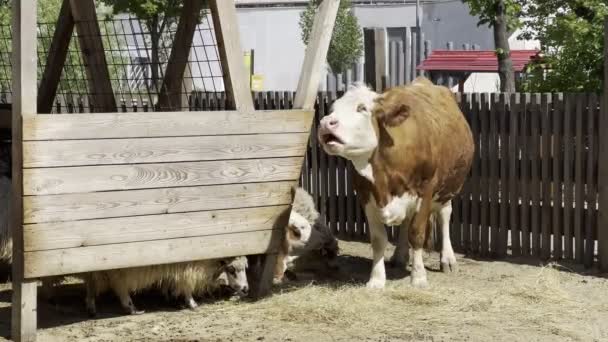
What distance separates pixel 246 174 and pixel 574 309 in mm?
2668

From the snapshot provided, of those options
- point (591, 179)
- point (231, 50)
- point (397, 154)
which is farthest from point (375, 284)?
point (591, 179)

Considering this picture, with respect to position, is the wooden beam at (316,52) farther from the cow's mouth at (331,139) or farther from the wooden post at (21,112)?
the wooden post at (21,112)

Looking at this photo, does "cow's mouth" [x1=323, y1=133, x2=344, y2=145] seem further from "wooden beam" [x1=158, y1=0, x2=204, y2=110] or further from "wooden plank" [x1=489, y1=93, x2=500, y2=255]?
"wooden plank" [x1=489, y1=93, x2=500, y2=255]

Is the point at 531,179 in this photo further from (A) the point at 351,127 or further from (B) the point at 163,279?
(B) the point at 163,279

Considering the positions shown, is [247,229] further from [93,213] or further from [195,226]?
[93,213]

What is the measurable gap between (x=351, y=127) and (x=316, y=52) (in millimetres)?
652

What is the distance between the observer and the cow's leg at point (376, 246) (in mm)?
8906

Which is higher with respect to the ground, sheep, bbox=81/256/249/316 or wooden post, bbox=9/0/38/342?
wooden post, bbox=9/0/38/342

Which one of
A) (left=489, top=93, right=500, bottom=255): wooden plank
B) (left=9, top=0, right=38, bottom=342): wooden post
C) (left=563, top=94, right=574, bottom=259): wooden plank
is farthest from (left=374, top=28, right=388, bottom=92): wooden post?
(left=9, top=0, right=38, bottom=342): wooden post

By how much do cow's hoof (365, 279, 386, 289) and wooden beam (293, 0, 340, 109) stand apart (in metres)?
1.54

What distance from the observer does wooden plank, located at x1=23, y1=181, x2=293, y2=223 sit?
282 inches

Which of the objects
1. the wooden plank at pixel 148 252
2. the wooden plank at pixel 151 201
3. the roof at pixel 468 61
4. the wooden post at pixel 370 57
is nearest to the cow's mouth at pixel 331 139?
the wooden plank at pixel 151 201

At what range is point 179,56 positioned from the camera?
9.78 meters

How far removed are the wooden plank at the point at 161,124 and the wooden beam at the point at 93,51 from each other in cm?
216
